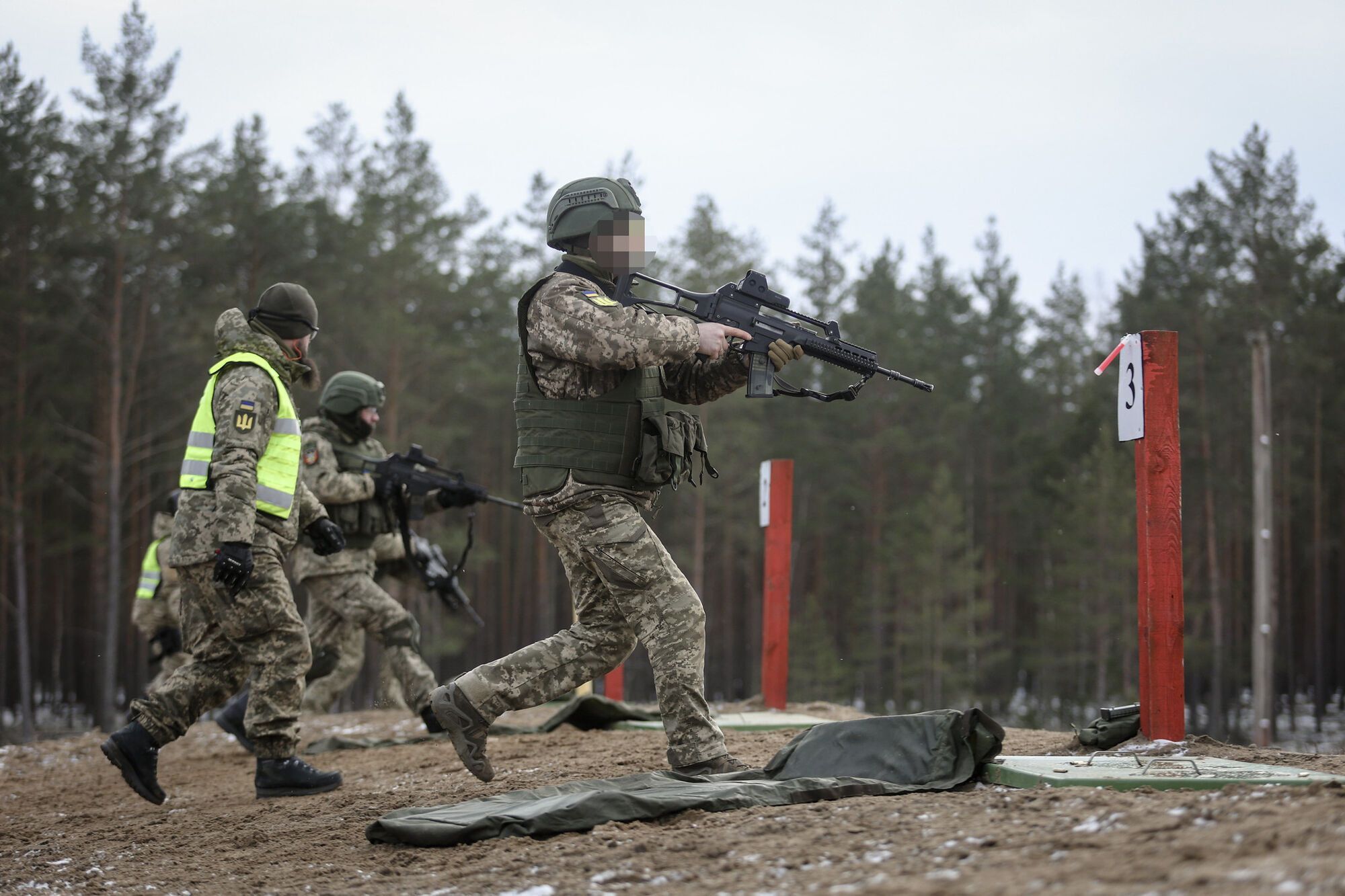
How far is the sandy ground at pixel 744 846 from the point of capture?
2.64m

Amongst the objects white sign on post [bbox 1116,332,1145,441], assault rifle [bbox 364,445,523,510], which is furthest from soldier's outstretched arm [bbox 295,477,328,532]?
white sign on post [bbox 1116,332,1145,441]

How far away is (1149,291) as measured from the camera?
104ft

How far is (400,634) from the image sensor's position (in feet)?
27.0

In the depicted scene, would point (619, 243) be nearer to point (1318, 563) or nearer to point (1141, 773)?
point (1141, 773)

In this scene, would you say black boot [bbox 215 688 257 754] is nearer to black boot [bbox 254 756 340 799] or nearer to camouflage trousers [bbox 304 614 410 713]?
camouflage trousers [bbox 304 614 410 713]

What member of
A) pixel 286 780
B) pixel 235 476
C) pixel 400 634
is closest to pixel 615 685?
pixel 400 634

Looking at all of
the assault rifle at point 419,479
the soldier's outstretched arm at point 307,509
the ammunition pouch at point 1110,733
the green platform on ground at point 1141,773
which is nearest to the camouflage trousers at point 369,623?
the assault rifle at point 419,479

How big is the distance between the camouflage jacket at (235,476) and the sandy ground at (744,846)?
129 centimetres

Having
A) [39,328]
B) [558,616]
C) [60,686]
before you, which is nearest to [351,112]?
[39,328]

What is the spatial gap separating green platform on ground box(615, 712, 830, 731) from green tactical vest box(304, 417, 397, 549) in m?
2.43

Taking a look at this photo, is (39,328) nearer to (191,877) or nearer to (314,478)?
(314,478)

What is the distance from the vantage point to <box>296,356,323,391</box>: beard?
6.34 m

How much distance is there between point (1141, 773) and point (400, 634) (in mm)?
5559

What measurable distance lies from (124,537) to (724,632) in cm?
1802
